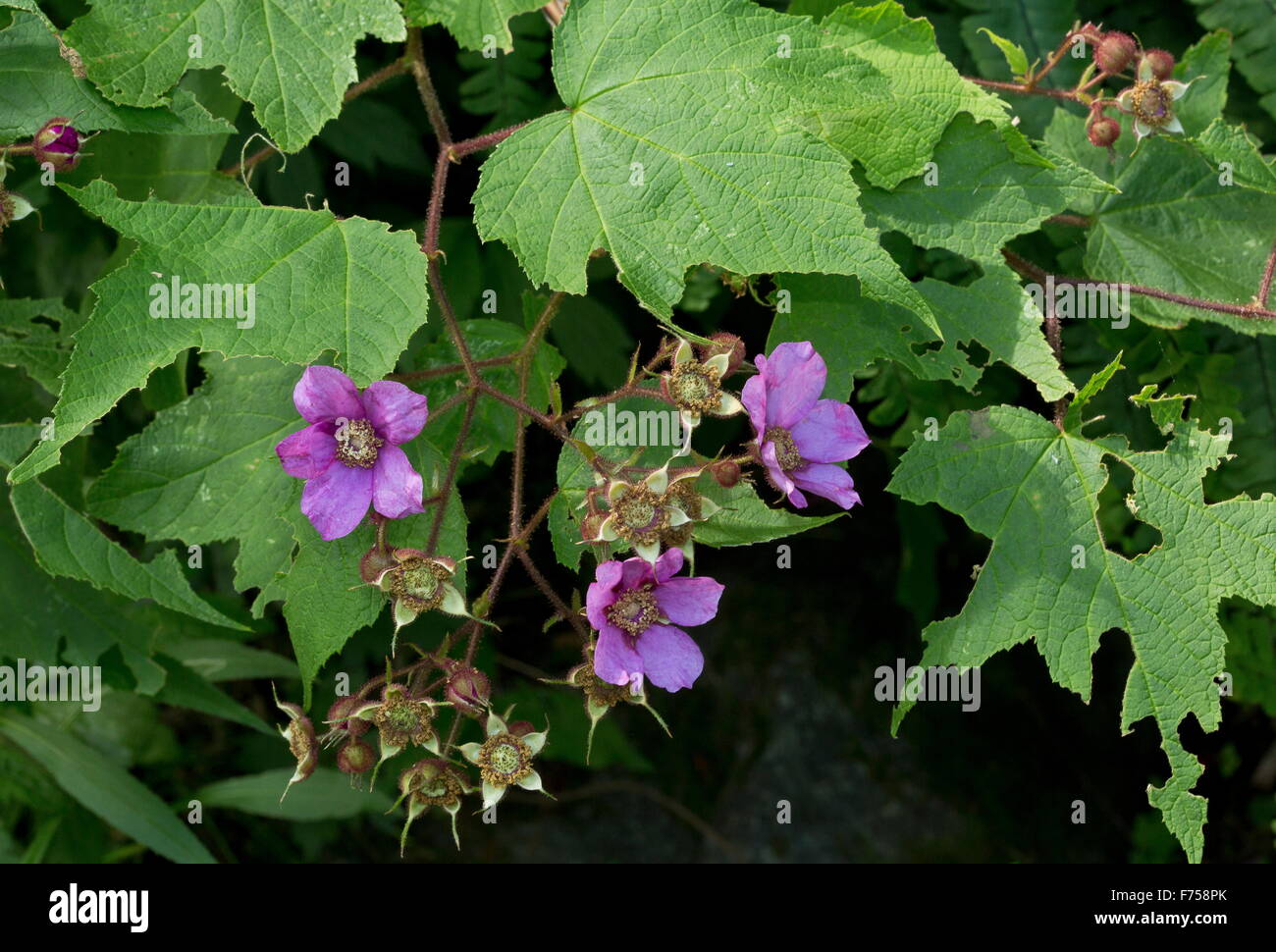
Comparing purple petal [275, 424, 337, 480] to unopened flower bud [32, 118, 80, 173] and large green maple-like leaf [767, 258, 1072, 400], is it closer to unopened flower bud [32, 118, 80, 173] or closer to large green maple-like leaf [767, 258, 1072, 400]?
unopened flower bud [32, 118, 80, 173]

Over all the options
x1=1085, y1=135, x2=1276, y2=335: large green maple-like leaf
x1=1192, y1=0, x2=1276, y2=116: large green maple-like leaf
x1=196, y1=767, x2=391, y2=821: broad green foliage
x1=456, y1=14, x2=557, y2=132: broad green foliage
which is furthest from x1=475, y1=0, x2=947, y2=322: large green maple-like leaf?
x1=196, y1=767, x2=391, y2=821: broad green foliage

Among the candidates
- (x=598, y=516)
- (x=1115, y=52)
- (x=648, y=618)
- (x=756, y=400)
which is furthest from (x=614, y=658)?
(x=1115, y=52)

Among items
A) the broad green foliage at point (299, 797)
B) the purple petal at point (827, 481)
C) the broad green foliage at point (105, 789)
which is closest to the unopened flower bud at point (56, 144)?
the purple petal at point (827, 481)

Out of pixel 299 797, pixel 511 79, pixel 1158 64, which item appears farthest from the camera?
pixel 299 797

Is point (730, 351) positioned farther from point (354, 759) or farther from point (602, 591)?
point (354, 759)

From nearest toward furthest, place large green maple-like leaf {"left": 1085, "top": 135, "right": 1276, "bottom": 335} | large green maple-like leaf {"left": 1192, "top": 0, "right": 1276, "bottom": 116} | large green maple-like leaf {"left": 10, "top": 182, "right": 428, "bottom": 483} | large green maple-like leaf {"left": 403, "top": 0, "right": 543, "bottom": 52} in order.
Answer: large green maple-like leaf {"left": 10, "top": 182, "right": 428, "bottom": 483} → large green maple-like leaf {"left": 403, "top": 0, "right": 543, "bottom": 52} → large green maple-like leaf {"left": 1085, "top": 135, "right": 1276, "bottom": 335} → large green maple-like leaf {"left": 1192, "top": 0, "right": 1276, "bottom": 116}

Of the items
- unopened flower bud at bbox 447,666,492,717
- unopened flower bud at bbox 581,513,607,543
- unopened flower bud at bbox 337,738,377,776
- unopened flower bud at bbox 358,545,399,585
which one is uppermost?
unopened flower bud at bbox 581,513,607,543
